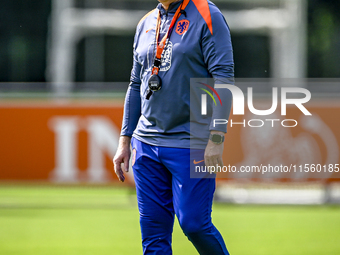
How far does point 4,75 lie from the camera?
10.5m

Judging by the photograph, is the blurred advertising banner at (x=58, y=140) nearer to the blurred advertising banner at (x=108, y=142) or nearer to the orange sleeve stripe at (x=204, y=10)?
the blurred advertising banner at (x=108, y=142)

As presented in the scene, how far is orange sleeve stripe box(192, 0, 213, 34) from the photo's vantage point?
2.95 metres

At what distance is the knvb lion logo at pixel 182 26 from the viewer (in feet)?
9.87

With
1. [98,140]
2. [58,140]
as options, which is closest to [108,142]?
[98,140]

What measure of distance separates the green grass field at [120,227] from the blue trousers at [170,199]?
189 centimetres

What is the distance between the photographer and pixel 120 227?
6.14 m

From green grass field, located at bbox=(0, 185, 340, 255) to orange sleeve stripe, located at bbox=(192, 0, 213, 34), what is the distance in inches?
104

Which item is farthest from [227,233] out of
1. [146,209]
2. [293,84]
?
[293,84]

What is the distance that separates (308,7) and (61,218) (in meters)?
7.09

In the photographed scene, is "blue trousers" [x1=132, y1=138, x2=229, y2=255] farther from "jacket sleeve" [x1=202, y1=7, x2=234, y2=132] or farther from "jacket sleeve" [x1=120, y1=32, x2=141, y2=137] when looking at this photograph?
"jacket sleeve" [x1=202, y1=7, x2=234, y2=132]

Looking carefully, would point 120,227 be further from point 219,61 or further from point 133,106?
point 219,61

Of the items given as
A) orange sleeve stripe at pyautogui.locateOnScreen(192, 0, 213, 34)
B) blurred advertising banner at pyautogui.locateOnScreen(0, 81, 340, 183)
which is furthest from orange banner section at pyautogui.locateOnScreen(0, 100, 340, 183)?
orange sleeve stripe at pyautogui.locateOnScreen(192, 0, 213, 34)

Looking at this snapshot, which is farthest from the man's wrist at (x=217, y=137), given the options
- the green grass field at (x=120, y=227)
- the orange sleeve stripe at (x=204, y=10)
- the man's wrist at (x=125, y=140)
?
the green grass field at (x=120, y=227)

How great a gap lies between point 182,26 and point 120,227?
3629 mm
